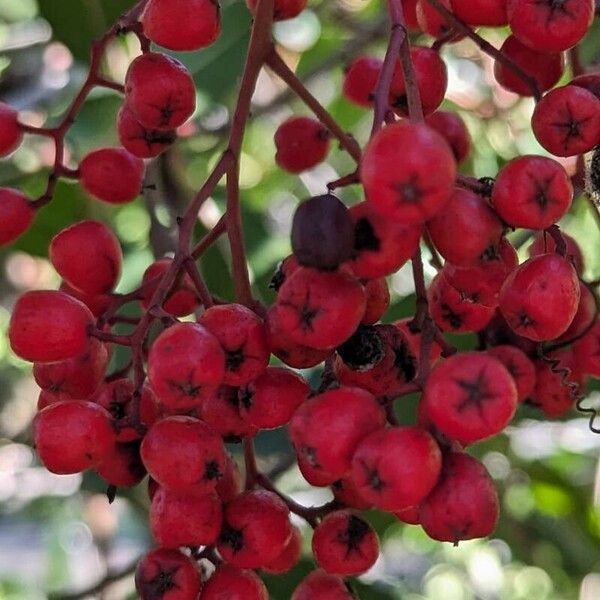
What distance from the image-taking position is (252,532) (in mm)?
969

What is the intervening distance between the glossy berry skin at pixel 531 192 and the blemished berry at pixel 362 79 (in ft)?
1.52

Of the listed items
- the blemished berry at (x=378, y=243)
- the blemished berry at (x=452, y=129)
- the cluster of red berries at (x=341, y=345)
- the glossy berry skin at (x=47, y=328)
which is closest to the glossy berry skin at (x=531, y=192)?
the cluster of red berries at (x=341, y=345)

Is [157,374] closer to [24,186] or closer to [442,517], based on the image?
[442,517]

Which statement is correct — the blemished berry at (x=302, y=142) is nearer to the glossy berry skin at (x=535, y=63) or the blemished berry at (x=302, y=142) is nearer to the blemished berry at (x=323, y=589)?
the glossy berry skin at (x=535, y=63)

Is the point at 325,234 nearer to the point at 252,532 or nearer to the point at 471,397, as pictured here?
the point at 471,397

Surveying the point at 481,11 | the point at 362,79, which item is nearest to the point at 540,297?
the point at 481,11

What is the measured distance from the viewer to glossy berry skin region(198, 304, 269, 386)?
0.88 metres

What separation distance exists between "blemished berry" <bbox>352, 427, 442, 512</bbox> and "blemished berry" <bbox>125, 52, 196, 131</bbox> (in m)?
0.45

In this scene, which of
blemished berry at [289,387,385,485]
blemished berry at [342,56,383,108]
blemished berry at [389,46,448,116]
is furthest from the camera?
blemished berry at [342,56,383,108]

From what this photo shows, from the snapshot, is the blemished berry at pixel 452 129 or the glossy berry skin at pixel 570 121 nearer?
the glossy berry skin at pixel 570 121

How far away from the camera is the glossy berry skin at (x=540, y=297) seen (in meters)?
0.90

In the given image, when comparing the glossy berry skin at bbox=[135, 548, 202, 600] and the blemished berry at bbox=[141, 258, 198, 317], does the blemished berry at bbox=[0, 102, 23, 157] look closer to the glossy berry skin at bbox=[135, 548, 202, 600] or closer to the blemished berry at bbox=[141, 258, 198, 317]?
the blemished berry at bbox=[141, 258, 198, 317]

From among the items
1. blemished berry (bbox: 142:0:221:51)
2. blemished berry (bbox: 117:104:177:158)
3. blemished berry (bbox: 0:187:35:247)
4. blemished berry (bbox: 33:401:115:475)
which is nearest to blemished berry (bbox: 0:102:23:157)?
blemished berry (bbox: 0:187:35:247)

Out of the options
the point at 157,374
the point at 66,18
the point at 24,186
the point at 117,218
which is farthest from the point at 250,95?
the point at 117,218
